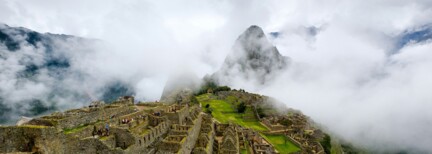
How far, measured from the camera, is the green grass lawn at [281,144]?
2412 inches

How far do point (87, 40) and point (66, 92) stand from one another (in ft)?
94.6

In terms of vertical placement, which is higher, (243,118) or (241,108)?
(241,108)

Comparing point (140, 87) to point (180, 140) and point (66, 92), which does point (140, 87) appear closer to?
point (66, 92)

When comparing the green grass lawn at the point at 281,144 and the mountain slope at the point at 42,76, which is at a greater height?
the mountain slope at the point at 42,76

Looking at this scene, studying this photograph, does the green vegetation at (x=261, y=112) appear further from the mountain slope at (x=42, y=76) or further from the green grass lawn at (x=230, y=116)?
the mountain slope at (x=42, y=76)

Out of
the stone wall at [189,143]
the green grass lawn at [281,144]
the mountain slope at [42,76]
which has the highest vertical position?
the mountain slope at [42,76]

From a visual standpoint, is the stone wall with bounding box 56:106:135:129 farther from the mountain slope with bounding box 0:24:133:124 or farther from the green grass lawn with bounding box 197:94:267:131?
the green grass lawn with bounding box 197:94:267:131

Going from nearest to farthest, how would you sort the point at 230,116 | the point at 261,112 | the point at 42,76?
the point at 42,76 < the point at 230,116 < the point at 261,112

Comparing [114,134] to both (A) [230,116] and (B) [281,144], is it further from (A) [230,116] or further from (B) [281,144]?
(A) [230,116]

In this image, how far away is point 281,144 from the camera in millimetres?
64938

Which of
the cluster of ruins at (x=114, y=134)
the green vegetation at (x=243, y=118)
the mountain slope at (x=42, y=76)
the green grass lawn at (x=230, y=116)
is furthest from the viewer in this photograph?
the green grass lawn at (x=230, y=116)

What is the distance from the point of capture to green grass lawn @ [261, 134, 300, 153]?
61253mm

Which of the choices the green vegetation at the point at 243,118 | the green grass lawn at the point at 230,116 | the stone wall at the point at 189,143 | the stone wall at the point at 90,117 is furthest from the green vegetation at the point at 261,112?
the stone wall at the point at 90,117

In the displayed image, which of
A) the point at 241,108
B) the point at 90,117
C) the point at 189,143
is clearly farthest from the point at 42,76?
the point at 189,143
